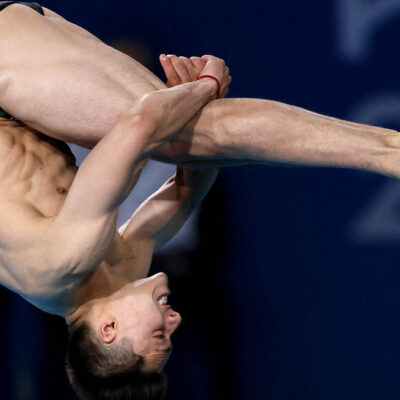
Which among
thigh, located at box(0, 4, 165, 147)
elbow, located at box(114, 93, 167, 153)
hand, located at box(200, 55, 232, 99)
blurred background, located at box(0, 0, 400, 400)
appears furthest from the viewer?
blurred background, located at box(0, 0, 400, 400)

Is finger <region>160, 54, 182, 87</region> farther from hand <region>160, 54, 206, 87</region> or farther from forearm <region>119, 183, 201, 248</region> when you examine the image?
forearm <region>119, 183, 201, 248</region>

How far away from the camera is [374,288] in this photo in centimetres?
206

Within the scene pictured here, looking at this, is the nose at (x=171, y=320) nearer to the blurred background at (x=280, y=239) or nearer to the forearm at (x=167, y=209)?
the forearm at (x=167, y=209)

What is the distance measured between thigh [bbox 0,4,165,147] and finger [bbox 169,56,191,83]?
63mm

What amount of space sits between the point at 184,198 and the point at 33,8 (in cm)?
55

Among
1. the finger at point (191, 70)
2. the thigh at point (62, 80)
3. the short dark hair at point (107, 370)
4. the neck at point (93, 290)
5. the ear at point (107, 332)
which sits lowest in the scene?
the short dark hair at point (107, 370)

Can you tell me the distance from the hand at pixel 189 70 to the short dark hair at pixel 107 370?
557mm

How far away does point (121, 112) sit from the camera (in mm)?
1534

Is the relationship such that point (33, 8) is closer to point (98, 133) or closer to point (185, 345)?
point (98, 133)

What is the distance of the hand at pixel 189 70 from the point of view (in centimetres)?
167

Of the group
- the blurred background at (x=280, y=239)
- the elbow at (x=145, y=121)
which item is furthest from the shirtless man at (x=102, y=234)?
the blurred background at (x=280, y=239)

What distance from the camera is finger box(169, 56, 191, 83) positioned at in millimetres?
1679

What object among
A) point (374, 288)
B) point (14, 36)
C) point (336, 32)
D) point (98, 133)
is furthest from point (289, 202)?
point (14, 36)

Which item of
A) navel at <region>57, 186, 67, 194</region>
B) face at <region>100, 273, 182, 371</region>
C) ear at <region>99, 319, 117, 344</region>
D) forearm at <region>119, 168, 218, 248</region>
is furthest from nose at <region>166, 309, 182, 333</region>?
navel at <region>57, 186, 67, 194</region>
